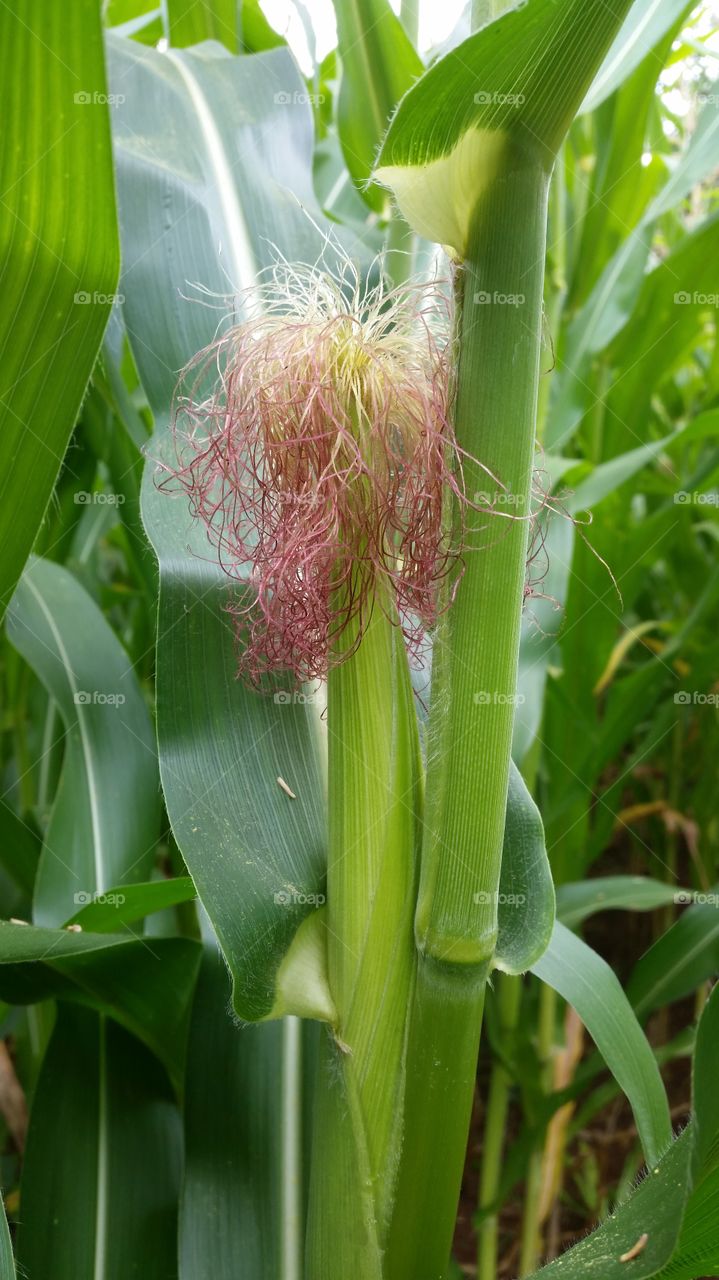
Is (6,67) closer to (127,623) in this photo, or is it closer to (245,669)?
(245,669)

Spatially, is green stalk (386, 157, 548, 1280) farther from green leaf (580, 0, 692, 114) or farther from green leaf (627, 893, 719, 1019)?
green leaf (627, 893, 719, 1019)

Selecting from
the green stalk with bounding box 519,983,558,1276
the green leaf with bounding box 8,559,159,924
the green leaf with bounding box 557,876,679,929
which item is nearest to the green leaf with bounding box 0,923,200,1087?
the green leaf with bounding box 8,559,159,924

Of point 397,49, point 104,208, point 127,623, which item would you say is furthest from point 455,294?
point 127,623

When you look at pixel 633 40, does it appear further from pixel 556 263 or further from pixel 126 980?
pixel 126 980

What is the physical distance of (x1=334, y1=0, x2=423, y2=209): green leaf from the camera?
2.97 ft

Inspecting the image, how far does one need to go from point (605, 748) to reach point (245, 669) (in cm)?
72

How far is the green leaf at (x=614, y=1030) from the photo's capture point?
0.68m

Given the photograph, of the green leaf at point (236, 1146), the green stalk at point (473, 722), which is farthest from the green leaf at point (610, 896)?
the green stalk at point (473, 722)

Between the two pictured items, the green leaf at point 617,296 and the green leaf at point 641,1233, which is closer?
the green leaf at point 641,1233

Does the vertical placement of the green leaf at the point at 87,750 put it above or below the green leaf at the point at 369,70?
below

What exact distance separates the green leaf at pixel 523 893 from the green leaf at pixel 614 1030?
0.29ft

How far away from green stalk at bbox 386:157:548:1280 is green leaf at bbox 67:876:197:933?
0.66 feet

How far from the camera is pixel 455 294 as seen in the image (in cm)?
53

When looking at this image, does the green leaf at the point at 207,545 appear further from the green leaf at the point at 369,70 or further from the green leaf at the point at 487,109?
the green leaf at the point at 487,109
